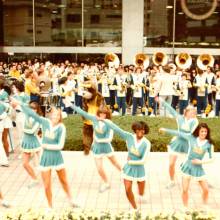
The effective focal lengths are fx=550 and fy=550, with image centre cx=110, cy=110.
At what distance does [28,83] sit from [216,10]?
12.3m

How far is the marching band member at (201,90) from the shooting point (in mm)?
16578

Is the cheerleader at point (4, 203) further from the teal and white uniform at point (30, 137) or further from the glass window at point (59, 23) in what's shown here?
the glass window at point (59, 23)

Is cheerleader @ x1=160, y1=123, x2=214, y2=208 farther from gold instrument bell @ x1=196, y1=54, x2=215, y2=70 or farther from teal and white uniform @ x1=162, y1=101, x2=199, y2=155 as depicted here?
gold instrument bell @ x1=196, y1=54, x2=215, y2=70

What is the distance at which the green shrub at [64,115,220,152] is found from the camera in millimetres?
11508

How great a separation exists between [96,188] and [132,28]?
1556 cm

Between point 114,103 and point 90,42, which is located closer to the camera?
point 114,103

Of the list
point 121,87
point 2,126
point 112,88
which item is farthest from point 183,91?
point 2,126

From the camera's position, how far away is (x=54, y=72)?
1986cm

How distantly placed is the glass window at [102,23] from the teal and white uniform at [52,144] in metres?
17.2

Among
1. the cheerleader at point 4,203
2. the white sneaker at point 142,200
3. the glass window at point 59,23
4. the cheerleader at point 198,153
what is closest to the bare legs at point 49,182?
the cheerleader at point 4,203

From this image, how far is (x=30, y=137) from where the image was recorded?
9328mm

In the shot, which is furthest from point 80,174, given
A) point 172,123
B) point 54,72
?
point 54,72

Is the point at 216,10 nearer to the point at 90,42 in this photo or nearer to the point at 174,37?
the point at 174,37

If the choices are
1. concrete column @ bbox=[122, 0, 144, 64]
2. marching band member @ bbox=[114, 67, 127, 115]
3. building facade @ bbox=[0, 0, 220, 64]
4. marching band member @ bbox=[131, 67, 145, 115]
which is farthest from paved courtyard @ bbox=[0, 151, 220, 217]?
building facade @ bbox=[0, 0, 220, 64]
